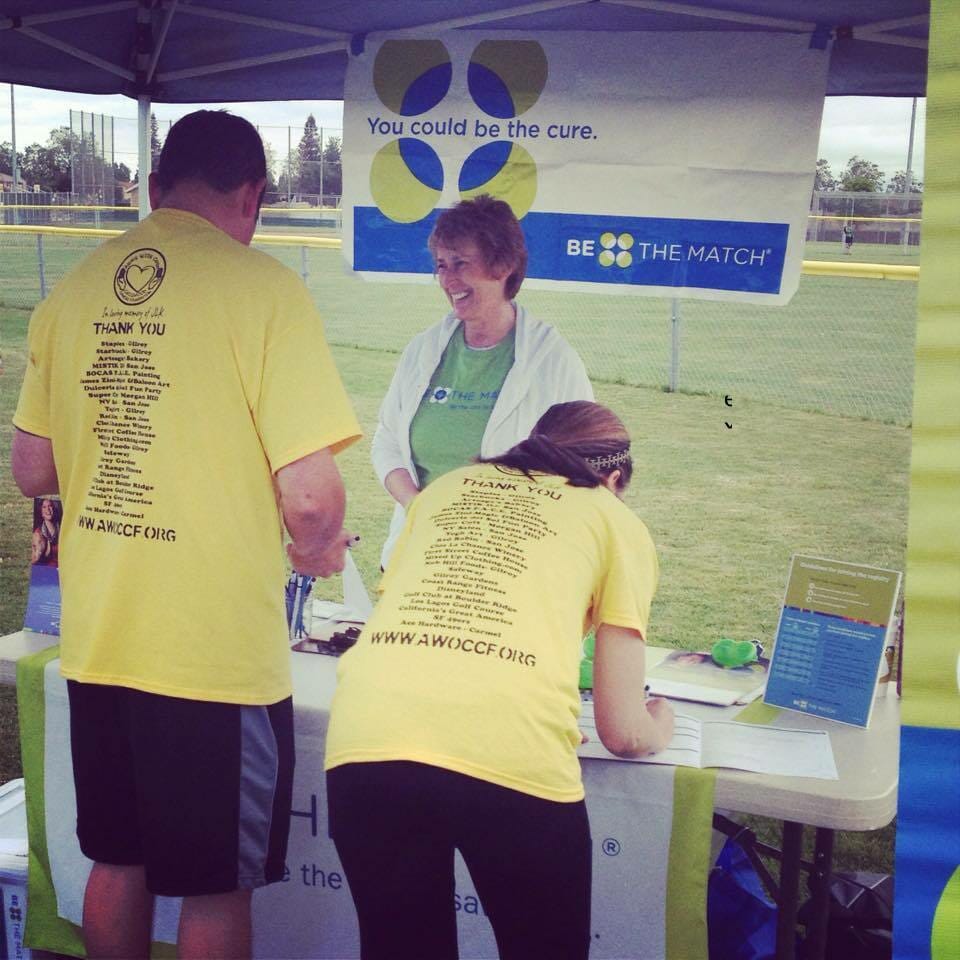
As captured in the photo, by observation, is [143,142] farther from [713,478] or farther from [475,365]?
[713,478]

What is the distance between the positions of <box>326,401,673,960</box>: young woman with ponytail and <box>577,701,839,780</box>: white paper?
300mm

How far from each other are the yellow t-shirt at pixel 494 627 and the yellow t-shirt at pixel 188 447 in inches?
8.4

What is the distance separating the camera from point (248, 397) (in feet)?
5.74

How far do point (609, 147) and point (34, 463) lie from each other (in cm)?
150

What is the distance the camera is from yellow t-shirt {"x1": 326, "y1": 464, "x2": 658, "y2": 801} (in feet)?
5.00

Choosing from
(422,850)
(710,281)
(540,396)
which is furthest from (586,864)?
(710,281)

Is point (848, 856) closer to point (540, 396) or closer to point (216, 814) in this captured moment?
point (540, 396)

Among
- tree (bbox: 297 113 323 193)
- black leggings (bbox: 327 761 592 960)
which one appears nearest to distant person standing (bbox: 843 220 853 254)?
tree (bbox: 297 113 323 193)

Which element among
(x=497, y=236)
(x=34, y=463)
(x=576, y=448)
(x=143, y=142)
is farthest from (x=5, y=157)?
(x=576, y=448)

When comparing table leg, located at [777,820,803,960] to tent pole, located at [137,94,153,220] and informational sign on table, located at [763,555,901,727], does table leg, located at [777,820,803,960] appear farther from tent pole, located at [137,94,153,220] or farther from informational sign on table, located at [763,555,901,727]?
tent pole, located at [137,94,153,220]

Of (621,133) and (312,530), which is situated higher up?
(621,133)

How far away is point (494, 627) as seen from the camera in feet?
5.22

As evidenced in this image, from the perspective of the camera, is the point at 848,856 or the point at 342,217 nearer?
the point at 342,217

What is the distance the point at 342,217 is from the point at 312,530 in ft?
4.62
